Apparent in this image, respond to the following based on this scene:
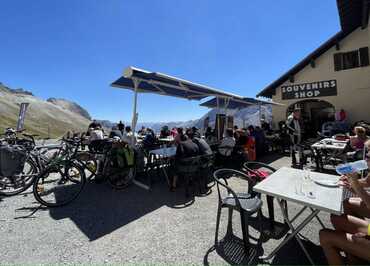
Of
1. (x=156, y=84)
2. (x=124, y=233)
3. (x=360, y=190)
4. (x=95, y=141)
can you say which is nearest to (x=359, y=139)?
(x=360, y=190)

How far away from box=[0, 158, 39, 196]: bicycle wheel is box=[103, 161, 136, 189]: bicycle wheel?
4.53ft

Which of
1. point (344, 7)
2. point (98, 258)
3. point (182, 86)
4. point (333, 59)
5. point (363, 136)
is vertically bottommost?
point (98, 258)

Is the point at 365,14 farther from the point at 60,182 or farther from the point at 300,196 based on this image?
the point at 60,182

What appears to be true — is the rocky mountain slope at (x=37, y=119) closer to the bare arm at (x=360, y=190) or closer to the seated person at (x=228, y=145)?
the seated person at (x=228, y=145)

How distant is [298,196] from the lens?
5.92ft

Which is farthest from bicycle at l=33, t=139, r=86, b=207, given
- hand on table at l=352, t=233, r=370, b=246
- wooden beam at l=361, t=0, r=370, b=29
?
wooden beam at l=361, t=0, r=370, b=29

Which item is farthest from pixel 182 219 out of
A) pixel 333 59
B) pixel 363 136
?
pixel 333 59

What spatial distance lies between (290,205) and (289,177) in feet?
4.43

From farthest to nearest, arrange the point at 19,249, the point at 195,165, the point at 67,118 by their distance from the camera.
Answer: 1. the point at 67,118
2. the point at 195,165
3. the point at 19,249

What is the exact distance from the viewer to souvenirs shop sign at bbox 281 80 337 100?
35.6 feet

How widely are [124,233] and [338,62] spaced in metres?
13.1

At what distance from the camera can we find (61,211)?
321 cm

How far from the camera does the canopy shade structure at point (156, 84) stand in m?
4.25

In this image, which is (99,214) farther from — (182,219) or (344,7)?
(344,7)
